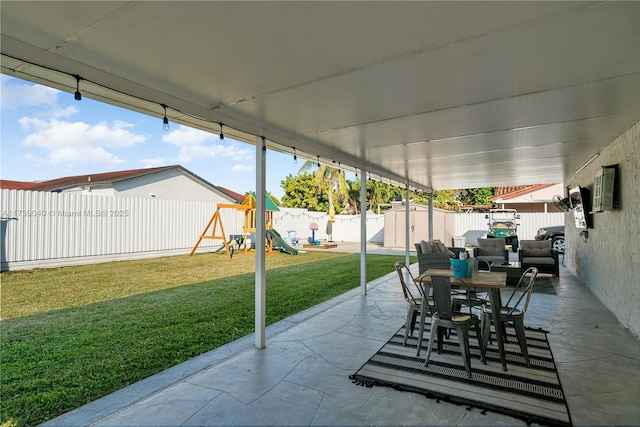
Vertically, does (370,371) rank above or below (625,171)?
below

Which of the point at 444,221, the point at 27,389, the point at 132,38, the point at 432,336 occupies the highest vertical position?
the point at 132,38

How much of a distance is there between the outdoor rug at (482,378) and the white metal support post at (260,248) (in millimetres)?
1211

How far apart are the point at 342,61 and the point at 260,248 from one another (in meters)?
2.21

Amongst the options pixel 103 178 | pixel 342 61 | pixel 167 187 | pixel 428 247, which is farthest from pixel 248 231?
pixel 342 61

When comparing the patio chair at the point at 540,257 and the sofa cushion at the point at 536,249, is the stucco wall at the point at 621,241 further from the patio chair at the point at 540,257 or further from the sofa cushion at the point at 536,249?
the sofa cushion at the point at 536,249

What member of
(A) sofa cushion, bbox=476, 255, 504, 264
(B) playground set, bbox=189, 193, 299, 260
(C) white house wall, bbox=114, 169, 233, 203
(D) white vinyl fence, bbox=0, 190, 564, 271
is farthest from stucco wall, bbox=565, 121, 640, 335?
(C) white house wall, bbox=114, 169, 233, 203

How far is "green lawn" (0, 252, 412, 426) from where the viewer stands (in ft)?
9.34

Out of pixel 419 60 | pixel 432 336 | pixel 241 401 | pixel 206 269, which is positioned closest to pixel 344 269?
pixel 206 269

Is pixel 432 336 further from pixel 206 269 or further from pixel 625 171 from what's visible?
pixel 206 269

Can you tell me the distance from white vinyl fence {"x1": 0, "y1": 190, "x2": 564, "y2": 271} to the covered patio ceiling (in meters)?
8.23

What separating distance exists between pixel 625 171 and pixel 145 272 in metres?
9.68

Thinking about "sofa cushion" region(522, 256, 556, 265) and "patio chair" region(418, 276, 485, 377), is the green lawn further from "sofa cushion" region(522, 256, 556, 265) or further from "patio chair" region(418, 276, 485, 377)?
"sofa cushion" region(522, 256, 556, 265)

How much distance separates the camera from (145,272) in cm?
862

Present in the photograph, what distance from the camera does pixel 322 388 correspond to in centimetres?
275
